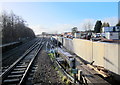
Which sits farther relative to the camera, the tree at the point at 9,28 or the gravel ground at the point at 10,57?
the tree at the point at 9,28

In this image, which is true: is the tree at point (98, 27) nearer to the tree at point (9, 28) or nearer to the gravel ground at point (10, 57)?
the tree at point (9, 28)

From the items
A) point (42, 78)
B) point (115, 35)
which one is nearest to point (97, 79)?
point (42, 78)

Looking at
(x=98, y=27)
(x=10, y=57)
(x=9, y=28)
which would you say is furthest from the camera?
(x=98, y=27)

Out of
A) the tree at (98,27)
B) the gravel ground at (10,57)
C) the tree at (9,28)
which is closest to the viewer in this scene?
the gravel ground at (10,57)

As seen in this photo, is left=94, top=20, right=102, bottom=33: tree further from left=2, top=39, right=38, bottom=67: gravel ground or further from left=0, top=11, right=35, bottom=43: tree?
left=2, top=39, right=38, bottom=67: gravel ground

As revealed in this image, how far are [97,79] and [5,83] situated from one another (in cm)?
472

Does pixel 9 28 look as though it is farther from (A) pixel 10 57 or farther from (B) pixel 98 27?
(B) pixel 98 27

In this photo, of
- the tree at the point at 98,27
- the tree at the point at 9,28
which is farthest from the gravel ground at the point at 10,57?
the tree at the point at 98,27

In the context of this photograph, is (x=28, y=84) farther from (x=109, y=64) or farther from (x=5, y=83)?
(x=109, y=64)

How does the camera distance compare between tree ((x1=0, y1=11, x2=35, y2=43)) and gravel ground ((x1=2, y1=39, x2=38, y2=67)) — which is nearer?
gravel ground ((x1=2, y1=39, x2=38, y2=67))

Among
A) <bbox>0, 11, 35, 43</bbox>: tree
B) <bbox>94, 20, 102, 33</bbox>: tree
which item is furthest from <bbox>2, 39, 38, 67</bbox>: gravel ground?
<bbox>94, 20, 102, 33</bbox>: tree

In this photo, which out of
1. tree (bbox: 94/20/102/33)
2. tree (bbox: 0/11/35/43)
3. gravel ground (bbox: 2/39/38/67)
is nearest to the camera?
gravel ground (bbox: 2/39/38/67)

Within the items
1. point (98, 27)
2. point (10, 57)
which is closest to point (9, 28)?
point (10, 57)

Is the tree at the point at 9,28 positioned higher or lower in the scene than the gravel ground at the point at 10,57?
higher
